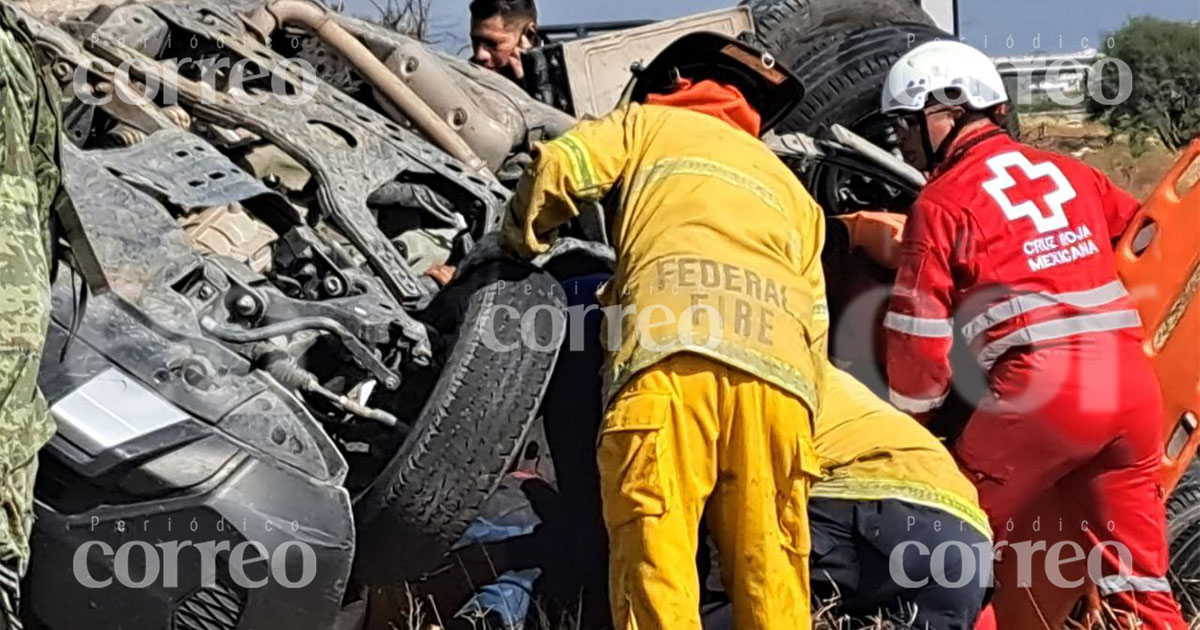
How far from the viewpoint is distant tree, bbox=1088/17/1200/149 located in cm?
2638

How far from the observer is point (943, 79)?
15.5 feet

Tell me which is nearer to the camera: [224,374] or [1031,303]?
Answer: [224,374]

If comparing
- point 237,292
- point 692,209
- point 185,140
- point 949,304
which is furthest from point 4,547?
point 949,304

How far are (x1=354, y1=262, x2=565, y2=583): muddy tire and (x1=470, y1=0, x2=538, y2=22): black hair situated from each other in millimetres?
3042

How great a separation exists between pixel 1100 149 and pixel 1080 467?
21.5 meters

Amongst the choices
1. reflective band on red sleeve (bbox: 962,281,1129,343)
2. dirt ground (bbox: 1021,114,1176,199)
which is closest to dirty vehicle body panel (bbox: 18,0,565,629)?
reflective band on red sleeve (bbox: 962,281,1129,343)

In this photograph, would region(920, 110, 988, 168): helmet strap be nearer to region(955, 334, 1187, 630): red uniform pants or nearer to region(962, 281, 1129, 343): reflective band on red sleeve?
region(962, 281, 1129, 343): reflective band on red sleeve

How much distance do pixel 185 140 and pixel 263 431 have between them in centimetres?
115

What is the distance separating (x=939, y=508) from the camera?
13.2ft

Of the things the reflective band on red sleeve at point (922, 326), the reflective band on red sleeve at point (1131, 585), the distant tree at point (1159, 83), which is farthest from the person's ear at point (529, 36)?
the distant tree at point (1159, 83)

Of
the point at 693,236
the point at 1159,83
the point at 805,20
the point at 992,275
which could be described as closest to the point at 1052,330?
the point at 992,275

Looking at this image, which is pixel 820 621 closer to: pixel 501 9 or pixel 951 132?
pixel 951 132

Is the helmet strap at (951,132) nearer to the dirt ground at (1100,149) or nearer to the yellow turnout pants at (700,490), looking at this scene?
the yellow turnout pants at (700,490)

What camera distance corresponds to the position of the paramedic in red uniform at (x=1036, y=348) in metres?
4.43
